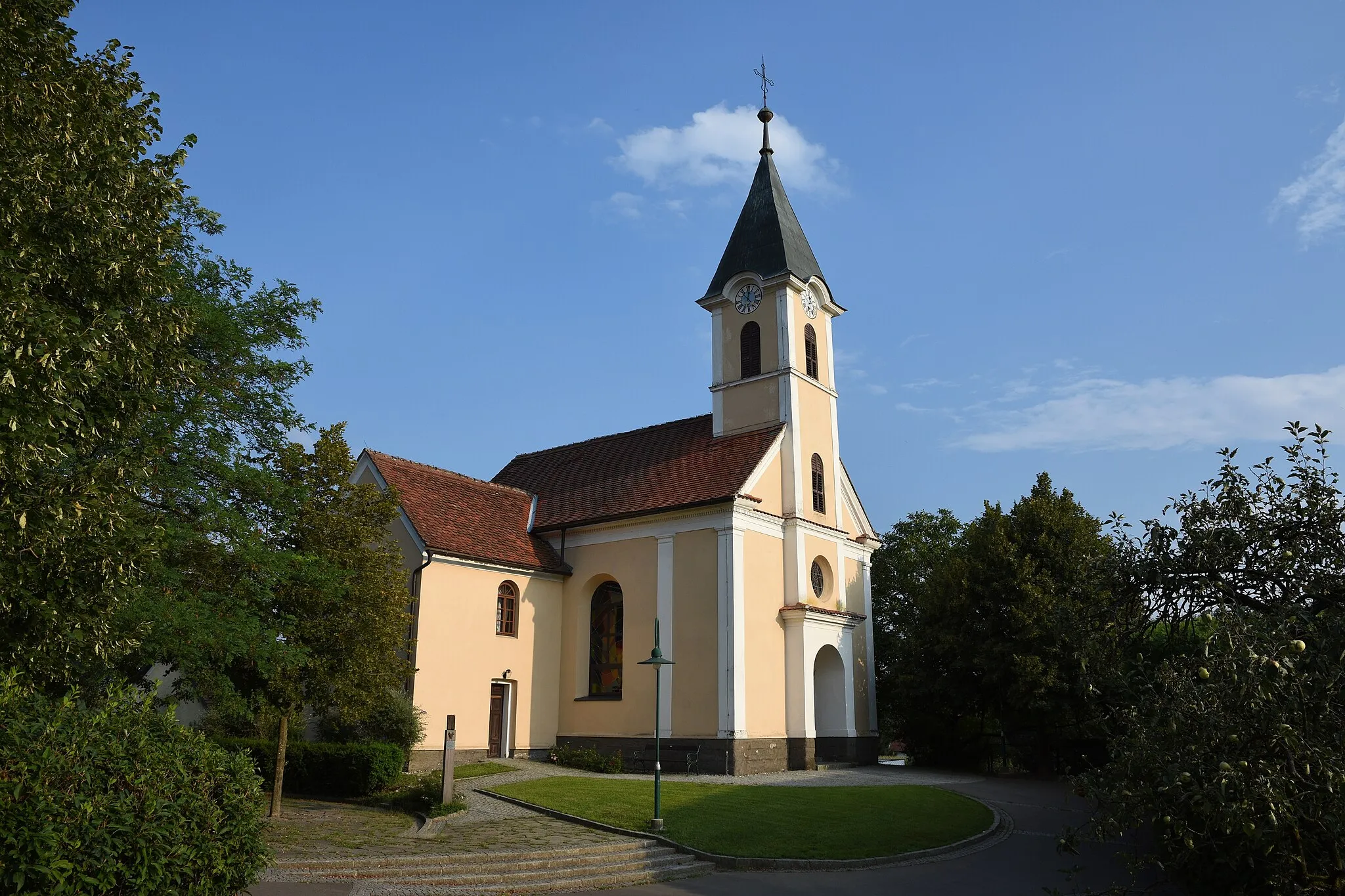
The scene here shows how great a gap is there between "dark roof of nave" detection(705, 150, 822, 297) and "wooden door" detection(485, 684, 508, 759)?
15.1 meters

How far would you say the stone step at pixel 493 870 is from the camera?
1270cm

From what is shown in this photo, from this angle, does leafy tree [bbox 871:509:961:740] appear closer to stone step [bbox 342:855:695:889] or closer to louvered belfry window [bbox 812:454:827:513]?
louvered belfry window [bbox 812:454:827:513]

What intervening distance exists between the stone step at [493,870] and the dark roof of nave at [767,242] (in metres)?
21.2

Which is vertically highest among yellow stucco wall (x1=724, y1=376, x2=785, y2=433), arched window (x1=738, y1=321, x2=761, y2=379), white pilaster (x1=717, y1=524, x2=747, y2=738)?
arched window (x1=738, y1=321, x2=761, y2=379)

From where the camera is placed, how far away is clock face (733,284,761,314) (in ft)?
104

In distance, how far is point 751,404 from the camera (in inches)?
1220

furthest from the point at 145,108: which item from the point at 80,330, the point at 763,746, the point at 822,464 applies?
the point at 822,464

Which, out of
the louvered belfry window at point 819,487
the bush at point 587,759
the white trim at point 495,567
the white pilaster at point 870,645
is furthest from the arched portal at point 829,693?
the white trim at point 495,567

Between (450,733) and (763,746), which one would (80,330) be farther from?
(763,746)

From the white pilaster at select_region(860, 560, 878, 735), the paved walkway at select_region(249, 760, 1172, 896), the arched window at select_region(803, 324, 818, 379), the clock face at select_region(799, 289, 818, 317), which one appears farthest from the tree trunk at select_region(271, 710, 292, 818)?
the clock face at select_region(799, 289, 818, 317)

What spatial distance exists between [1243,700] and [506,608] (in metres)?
23.1

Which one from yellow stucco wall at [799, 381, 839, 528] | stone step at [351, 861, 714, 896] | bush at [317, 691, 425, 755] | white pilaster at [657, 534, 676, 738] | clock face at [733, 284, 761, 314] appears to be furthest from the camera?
clock face at [733, 284, 761, 314]

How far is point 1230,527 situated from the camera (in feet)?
32.8

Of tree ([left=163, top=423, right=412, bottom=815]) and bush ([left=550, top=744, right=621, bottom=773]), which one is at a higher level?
tree ([left=163, top=423, right=412, bottom=815])
